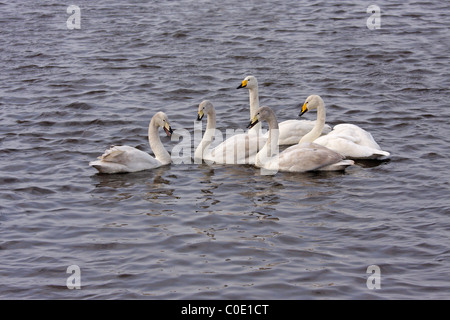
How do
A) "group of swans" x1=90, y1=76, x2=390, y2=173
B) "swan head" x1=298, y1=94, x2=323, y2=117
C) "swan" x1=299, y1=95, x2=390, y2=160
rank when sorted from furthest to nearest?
"swan head" x1=298, y1=94, x2=323, y2=117, "swan" x1=299, y1=95, x2=390, y2=160, "group of swans" x1=90, y1=76, x2=390, y2=173

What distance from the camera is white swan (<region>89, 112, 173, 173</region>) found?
11.5 metres

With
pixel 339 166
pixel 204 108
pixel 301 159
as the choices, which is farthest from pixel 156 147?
pixel 339 166

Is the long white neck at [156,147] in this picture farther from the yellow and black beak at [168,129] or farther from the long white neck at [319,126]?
the long white neck at [319,126]

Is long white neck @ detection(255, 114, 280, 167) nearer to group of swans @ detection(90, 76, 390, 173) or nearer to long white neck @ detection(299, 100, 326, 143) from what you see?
group of swans @ detection(90, 76, 390, 173)

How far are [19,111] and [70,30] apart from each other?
6.66m

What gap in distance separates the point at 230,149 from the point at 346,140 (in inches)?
71.5

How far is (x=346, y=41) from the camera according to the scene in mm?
19094

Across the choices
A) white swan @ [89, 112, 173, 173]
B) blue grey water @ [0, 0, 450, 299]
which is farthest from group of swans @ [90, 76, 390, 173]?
blue grey water @ [0, 0, 450, 299]

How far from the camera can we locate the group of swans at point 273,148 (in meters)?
11.5

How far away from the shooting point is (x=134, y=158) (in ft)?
38.3

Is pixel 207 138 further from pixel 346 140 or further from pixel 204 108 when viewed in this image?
pixel 346 140

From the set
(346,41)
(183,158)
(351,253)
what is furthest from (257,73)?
(351,253)

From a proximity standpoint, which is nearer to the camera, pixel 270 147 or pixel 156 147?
pixel 270 147

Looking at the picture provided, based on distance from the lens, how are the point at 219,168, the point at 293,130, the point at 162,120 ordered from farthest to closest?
the point at 293,130 → the point at 162,120 → the point at 219,168
